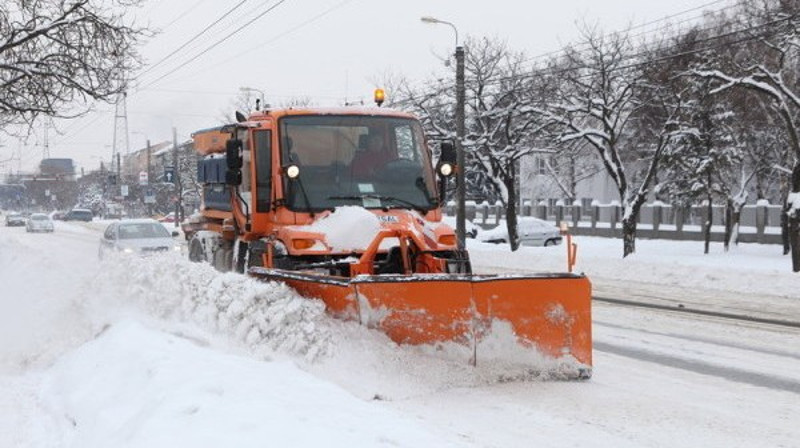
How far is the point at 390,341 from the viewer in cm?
664

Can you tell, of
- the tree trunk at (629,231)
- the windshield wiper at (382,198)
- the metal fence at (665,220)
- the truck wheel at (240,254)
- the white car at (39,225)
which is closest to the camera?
the windshield wiper at (382,198)

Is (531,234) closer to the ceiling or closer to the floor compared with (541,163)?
closer to the floor

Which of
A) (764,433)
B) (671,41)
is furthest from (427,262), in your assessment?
(671,41)

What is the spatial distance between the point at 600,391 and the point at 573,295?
2.67ft

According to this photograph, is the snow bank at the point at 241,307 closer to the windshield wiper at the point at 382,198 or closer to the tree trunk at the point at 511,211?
the windshield wiper at the point at 382,198

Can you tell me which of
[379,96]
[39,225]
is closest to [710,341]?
[379,96]

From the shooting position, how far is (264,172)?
8469mm

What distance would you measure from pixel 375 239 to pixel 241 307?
1.41 meters

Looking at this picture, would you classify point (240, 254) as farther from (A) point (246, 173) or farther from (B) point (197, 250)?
(B) point (197, 250)

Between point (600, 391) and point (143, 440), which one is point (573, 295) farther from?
point (143, 440)

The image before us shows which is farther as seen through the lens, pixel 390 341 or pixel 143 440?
pixel 390 341

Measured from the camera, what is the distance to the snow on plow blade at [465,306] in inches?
259

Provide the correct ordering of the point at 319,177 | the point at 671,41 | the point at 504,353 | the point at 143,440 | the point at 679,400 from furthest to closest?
1. the point at 671,41
2. the point at 319,177
3. the point at 504,353
4. the point at 679,400
5. the point at 143,440

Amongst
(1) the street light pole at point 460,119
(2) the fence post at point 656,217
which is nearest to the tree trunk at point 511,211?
(1) the street light pole at point 460,119
